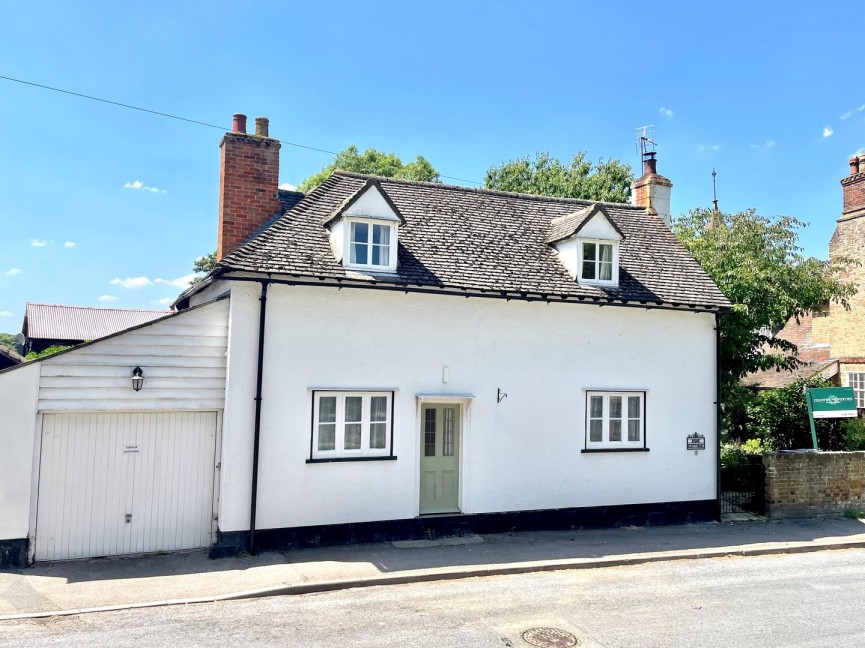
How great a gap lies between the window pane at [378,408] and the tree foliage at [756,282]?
8287 millimetres

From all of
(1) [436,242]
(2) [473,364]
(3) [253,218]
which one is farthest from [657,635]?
(3) [253,218]

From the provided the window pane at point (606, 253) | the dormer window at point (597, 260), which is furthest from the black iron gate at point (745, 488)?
the window pane at point (606, 253)

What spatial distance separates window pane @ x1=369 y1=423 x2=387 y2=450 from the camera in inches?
443

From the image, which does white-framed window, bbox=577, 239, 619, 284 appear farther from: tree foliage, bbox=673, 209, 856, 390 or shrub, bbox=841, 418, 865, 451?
shrub, bbox=841, 418, 865, 451

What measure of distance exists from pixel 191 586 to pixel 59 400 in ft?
11.5

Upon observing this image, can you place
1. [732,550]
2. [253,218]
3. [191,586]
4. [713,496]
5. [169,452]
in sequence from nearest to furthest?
[191,586]
[169,452]
[732,550]
[253,218]
[713,496]

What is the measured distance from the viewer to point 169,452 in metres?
10.3

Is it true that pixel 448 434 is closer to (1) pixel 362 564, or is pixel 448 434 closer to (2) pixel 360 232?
(1) pixel 362 564

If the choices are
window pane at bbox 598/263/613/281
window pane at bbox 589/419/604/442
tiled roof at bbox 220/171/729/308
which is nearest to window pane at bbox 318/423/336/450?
tiled roof at bbox 220/171/729/308

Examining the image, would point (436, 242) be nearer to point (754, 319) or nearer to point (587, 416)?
point (587, 416)

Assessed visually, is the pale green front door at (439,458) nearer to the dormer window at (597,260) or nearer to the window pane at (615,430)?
the window pane at (615,430)

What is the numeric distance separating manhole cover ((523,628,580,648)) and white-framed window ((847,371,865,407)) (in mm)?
19778

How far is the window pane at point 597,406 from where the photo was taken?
42.3ft

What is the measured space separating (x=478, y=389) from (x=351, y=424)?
8.24 feet
